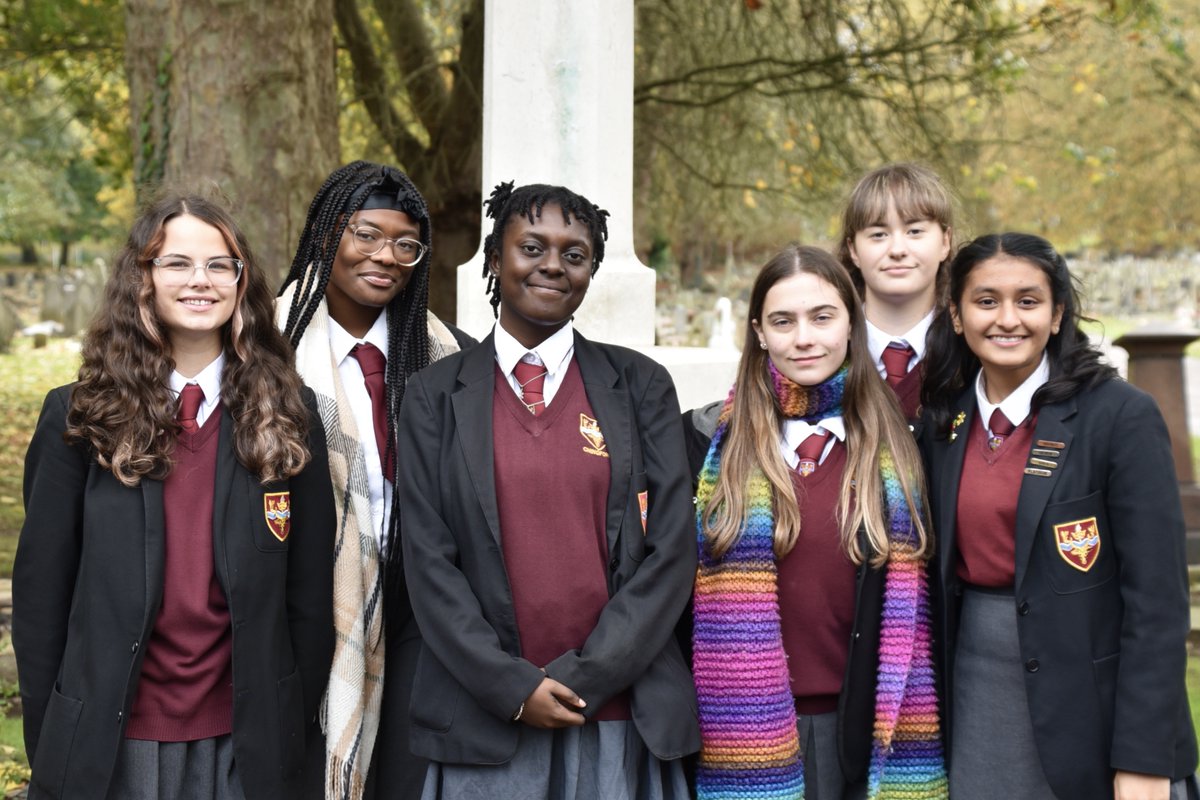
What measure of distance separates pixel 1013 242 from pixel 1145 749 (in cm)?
115

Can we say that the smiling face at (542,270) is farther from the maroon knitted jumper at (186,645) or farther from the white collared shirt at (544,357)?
the maroon knitted jumper at (186,645)

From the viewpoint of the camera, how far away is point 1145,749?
2.60 metres

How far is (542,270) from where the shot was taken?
2828 mm

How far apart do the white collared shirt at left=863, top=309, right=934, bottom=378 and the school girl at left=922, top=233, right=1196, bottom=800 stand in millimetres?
341

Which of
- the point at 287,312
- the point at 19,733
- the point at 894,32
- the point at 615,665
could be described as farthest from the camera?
the point at 894,32

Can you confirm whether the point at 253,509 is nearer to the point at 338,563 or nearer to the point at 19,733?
the point at 338,563

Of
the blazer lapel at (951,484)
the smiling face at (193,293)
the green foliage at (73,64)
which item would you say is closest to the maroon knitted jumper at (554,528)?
the smiling face at (193,293)

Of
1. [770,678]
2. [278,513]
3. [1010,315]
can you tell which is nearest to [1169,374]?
[1010,315]

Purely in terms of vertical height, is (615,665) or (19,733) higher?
(615,665)

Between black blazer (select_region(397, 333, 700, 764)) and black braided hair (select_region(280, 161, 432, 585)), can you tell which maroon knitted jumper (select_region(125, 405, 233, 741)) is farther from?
black braided hair (select_region(280, 161, 432, 585))

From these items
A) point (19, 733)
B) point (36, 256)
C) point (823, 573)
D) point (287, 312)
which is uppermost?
point (36, 256)

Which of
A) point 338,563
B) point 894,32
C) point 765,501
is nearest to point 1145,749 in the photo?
point 765,501

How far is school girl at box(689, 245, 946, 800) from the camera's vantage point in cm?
277

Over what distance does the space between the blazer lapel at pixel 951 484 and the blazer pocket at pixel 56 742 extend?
1895 mm
